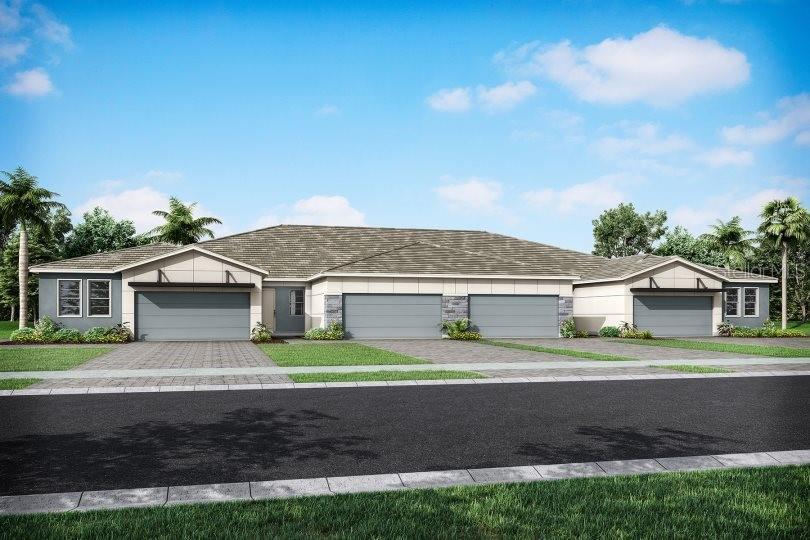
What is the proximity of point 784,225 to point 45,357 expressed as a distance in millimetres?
37352

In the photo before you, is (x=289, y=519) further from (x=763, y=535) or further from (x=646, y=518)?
(x=763, y=535)

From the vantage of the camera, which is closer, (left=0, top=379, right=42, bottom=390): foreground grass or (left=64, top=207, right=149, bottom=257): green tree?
(left=0, top=379, right=42, bottom=390): foreground grass

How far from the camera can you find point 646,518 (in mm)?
4938

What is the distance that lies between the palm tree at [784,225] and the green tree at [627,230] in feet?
92.3

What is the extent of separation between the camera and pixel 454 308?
91.9 feet

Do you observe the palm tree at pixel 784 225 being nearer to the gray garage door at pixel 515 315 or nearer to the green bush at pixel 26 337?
the gray garage door at pixel 515 315

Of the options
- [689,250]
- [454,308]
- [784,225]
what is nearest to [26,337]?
[454,308]

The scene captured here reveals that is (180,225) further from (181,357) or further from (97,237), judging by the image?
(181,357)

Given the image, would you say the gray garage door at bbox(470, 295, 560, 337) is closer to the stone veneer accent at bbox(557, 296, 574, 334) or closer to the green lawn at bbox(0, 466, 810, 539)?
the stone veneer accent at bbox(557, 296, 574, 334)

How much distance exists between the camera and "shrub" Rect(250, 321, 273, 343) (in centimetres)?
2577

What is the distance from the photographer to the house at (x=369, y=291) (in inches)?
1031

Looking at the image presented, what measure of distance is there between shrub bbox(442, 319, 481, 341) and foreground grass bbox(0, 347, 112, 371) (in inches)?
538

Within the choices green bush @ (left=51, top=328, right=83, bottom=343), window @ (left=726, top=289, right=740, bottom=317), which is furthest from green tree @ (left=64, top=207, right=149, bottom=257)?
window @ (left=726, top=289, right=740, bottom=317)

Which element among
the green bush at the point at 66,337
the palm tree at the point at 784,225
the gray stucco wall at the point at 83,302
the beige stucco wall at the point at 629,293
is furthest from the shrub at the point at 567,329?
the green bush at the point at 66,337
